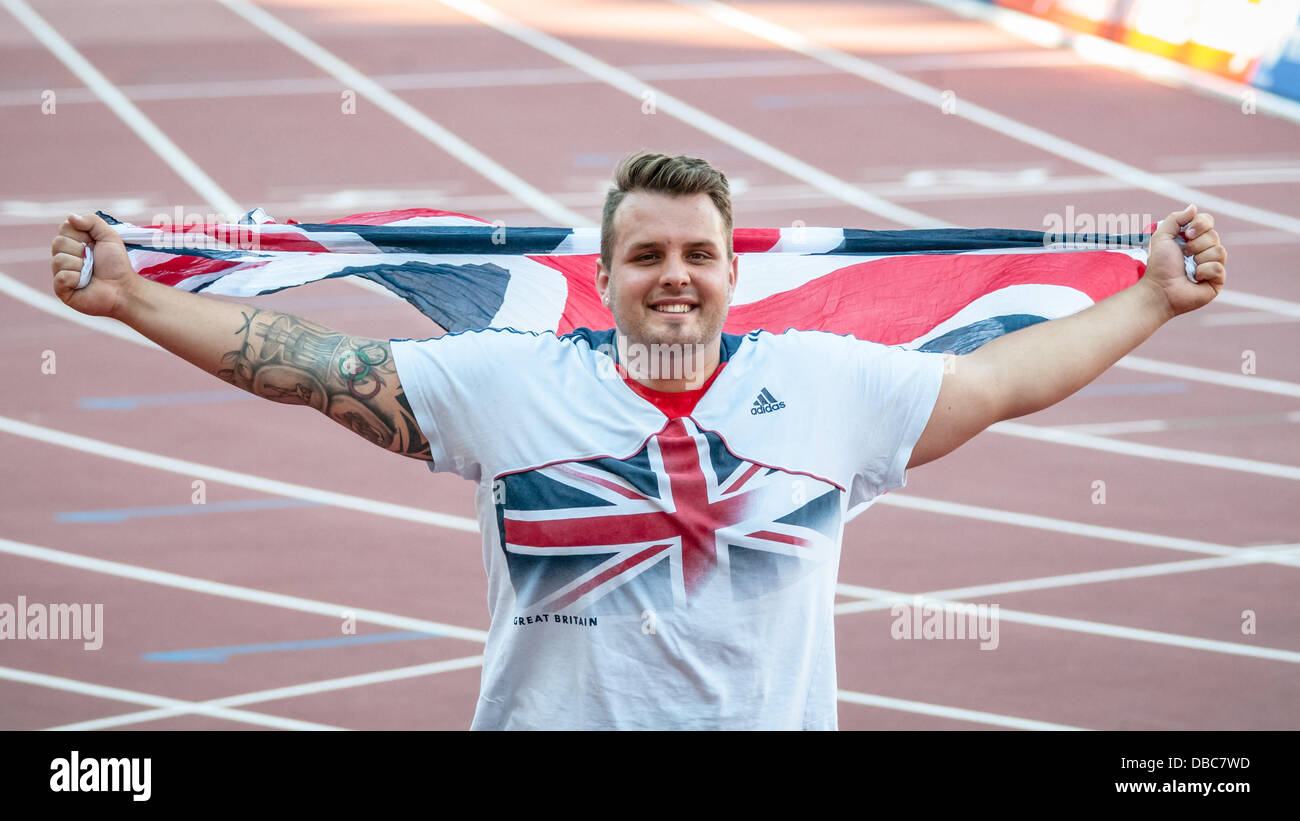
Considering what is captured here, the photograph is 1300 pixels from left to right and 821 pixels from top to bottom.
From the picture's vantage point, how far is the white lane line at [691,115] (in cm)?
1044

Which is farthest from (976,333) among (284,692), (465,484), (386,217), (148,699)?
(465,484)

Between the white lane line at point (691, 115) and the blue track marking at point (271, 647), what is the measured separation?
5.24 metres

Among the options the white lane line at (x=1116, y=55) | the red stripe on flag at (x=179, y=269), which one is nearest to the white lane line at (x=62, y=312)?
the red stripe on flag at (x=179, y=269)

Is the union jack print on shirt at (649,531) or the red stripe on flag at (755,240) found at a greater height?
the red stripe on flag at (755,240)

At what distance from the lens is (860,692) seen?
19.0ft

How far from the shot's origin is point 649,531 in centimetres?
259

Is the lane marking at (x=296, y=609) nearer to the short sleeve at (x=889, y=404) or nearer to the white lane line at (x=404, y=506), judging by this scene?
the white lane line at (x=404, y=506)

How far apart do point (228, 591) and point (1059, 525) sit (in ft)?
12.0

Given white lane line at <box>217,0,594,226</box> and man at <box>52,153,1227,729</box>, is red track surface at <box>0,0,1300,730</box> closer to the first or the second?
white lane line at <box>217,0,594,226</box>

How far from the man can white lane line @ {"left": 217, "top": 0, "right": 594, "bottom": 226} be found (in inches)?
283

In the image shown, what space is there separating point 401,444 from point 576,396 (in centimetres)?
32

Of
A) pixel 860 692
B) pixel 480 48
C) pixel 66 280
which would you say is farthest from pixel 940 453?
pixel 480 48

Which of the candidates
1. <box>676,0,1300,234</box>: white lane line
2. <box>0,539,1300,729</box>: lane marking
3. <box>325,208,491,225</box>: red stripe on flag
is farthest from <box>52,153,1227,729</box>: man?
<box>676,0,1300,234</box>: white lane line

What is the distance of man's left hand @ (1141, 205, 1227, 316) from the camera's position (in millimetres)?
2885
